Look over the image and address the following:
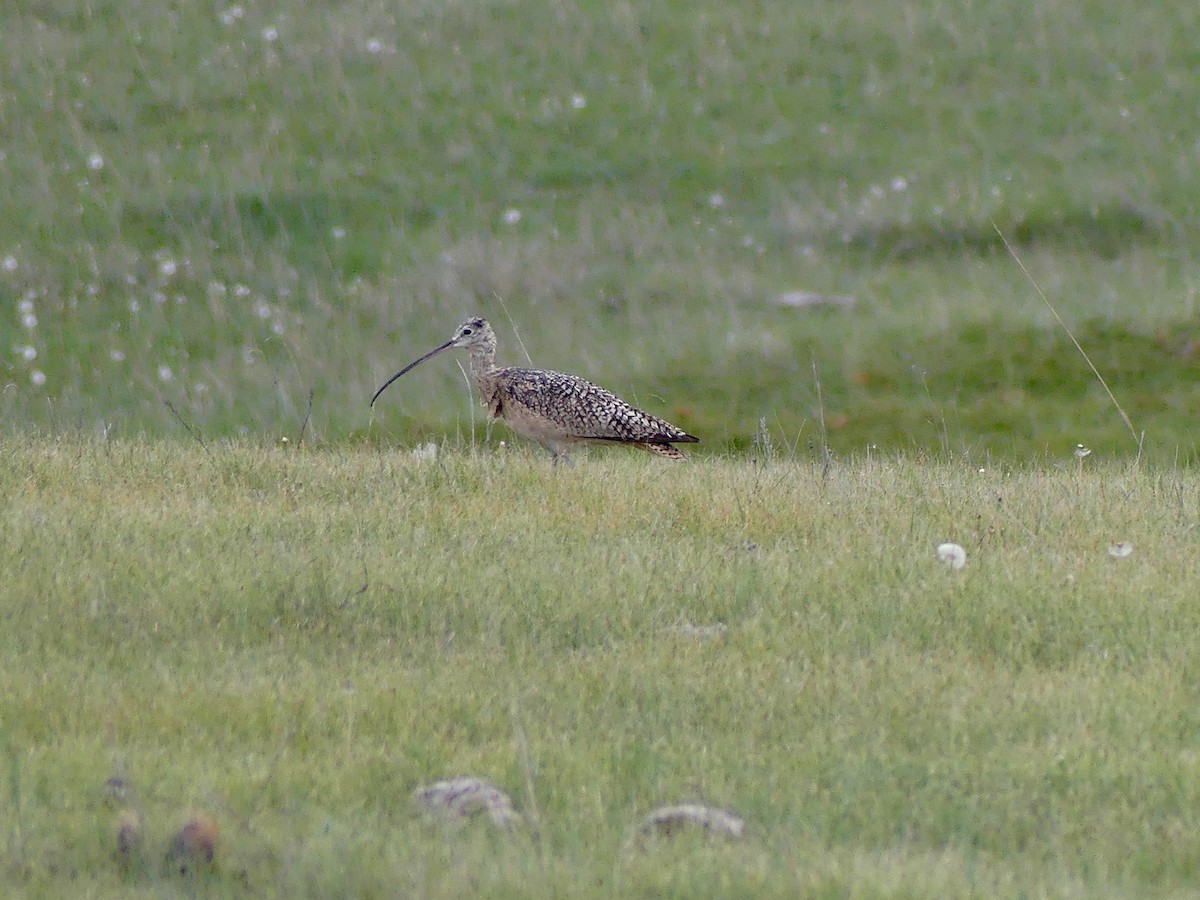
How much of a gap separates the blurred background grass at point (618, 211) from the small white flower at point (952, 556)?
37.9ft

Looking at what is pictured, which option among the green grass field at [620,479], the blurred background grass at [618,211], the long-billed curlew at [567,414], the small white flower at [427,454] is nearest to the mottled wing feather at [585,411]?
the long-billed curlew at [567,414]

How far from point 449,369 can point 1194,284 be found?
11181 mm

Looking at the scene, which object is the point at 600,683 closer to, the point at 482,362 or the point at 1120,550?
the point at 1120,550

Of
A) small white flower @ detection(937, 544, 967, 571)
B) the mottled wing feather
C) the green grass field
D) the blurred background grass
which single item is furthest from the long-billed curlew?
the blurred background grass

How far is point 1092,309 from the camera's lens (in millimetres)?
22672

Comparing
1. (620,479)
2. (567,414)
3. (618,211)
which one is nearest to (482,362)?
(567,414)

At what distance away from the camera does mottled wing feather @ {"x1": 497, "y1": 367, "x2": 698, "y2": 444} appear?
1135cm

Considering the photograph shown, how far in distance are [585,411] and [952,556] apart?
4354mm

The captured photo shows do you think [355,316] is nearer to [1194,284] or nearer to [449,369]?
[449,369]

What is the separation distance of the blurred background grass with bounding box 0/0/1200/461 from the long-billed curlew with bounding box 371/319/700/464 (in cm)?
797

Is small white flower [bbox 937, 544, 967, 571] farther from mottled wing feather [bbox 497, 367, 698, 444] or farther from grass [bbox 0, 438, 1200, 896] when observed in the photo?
mottled wing feather [bbox 497, 367, 698, 444]

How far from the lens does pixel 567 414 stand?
11.4m

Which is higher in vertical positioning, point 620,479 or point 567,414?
point 567,414

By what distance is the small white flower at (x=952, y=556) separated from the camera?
24.2 feet
